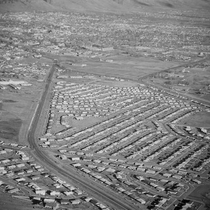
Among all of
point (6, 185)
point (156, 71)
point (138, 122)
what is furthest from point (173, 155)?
point (156, 71)

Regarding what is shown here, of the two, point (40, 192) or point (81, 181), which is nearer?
point (40, 192)

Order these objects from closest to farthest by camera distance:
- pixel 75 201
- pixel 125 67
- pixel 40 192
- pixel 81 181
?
pixel 75 201, pixel 40 192, pixel 81 181, pixel 125 67

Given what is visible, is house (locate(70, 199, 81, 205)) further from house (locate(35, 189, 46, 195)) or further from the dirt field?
the dirt field

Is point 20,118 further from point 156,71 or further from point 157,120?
point 156,71

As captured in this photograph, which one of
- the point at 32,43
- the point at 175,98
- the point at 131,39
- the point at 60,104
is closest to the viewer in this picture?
the point at 60,104

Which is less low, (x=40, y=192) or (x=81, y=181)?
(x=81, y=181)

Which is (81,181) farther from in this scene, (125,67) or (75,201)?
(125,67)

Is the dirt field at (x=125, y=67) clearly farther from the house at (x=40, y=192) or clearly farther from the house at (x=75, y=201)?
the house at (x=75, y=201)

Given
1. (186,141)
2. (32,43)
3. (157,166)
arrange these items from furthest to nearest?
1. (32,43)
2. (186,141)
3. (157,166)

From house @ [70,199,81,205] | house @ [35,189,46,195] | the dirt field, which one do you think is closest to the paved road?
house @ [70,199,81,205]

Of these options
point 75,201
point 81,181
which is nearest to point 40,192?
point 75,201

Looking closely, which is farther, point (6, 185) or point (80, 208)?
point (6, 185)
